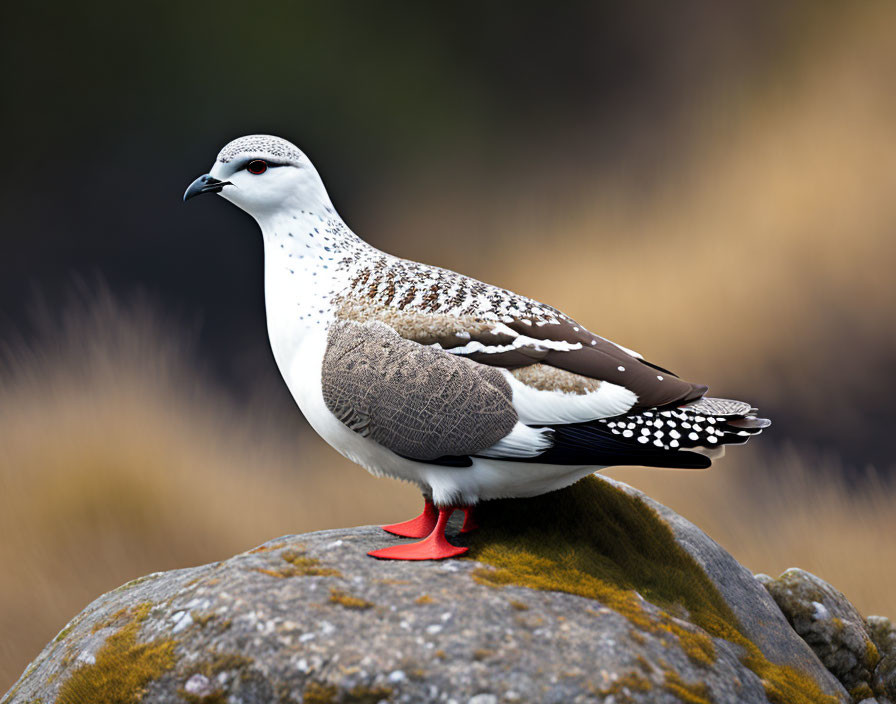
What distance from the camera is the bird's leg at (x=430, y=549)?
4.09 meters

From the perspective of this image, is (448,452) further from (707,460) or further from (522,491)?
(707,460)

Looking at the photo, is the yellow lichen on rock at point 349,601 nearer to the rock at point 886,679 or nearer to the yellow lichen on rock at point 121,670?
the yellow lichen on rock at point 121,670

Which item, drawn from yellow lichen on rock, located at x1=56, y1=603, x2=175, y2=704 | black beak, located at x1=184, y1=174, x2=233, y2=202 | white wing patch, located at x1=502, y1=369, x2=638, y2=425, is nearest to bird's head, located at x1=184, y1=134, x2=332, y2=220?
black beak, located at x1=184, y1=174, x2=233, y2=202

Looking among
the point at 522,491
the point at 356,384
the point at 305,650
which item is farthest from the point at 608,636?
the point at 356,384

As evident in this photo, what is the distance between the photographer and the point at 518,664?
11.3 feet

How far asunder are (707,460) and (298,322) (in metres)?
1.94

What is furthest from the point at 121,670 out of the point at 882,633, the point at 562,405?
the point at 882,633

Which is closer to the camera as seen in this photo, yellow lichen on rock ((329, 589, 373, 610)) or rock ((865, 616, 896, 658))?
yellow lichen on rock ((329, 589, 373, 610))

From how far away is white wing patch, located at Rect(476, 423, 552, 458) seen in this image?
389 cm

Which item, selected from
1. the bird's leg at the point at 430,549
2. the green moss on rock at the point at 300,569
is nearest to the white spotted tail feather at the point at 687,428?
the bird's leg at the point at 430,549

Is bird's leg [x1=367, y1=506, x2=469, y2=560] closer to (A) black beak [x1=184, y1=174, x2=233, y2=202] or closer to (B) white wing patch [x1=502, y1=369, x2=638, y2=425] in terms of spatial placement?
(B) white wing patch [x1=502, y1=369, x2=638, y2=425]

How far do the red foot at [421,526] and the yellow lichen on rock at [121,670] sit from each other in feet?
4.16

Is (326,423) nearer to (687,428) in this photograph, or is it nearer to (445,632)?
(445,632)

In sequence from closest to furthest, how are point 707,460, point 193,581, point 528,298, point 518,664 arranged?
point 518,664 → point 707,460 → point 193,581 → point 528,298
